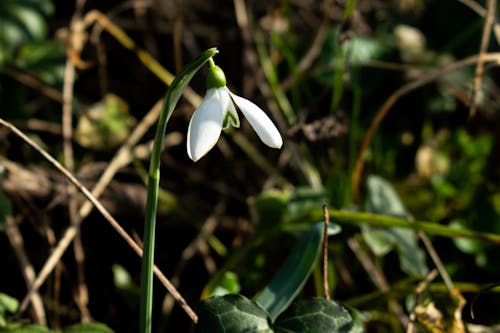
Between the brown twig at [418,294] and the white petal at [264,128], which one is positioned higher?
the white petal at [264,128]

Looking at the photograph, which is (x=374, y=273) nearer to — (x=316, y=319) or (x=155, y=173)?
(x=316, y=319)

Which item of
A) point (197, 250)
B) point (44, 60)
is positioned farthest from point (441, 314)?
point (44, 60)

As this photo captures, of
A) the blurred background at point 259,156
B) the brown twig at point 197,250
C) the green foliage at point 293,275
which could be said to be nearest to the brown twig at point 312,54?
the blurred background at point 259,156

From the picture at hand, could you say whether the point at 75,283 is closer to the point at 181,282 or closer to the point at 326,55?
the point at 181,282

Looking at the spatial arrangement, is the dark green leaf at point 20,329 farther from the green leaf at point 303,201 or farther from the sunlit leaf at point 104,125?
the sunlit leaf at point 104,125

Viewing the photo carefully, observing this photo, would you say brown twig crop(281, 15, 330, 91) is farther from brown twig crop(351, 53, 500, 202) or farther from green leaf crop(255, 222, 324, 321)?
green leaf crop(255, 222, 324, 321)

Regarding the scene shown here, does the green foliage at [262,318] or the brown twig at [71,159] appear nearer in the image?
the green foliage at [262,318]
